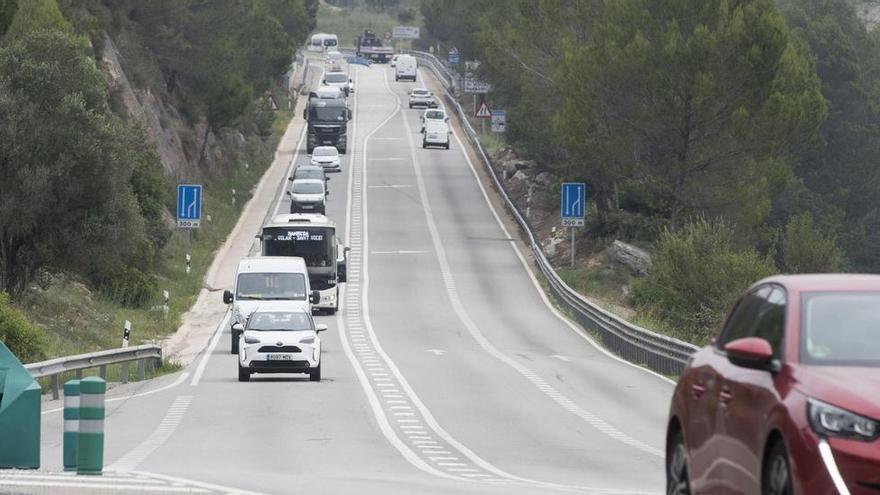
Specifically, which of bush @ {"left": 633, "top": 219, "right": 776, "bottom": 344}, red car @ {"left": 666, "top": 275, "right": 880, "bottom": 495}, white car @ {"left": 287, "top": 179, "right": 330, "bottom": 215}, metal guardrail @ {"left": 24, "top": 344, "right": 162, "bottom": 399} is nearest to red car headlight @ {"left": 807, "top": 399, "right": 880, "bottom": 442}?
red car @ {"left": 666, "top": 275, "right": 880, "bottom": 495}

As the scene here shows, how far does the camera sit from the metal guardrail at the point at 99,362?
969 inches

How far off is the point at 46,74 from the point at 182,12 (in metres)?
34.3

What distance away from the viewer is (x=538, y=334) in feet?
146

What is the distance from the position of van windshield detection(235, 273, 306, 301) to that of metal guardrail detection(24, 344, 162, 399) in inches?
223

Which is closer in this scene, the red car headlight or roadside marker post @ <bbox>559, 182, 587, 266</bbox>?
the red car headlight

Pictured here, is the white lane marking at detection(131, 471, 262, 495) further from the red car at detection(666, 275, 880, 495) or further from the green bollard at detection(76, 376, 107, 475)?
the red car at detection(666, 275, 880, 495)


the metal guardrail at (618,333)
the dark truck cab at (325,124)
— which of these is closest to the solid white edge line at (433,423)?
the metal guardrail at (618,333)

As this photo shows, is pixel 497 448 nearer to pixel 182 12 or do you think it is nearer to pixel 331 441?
pixel 331 441

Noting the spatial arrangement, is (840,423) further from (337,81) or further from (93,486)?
(337,81)

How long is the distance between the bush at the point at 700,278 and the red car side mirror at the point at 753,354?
34.6 metres

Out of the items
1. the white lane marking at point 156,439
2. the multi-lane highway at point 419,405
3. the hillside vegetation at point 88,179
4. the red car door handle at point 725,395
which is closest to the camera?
the red car door handle at point 725,395

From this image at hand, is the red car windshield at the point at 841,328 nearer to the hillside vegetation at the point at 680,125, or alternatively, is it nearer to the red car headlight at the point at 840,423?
the red car headlight at the point at 840,423

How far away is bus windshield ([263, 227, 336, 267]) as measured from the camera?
47.2 metres

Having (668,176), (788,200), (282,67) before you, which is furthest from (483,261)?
(282,67)
